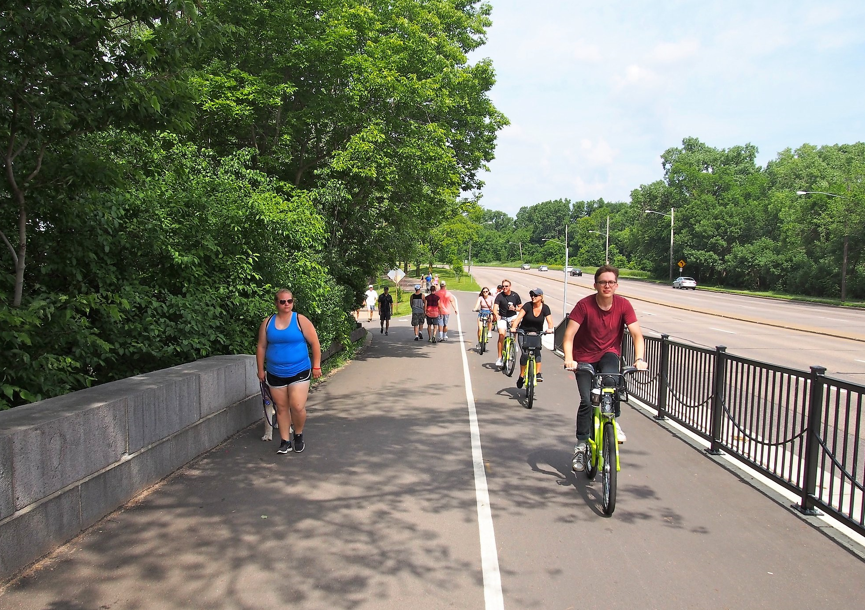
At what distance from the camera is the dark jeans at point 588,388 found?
5703 millimetres

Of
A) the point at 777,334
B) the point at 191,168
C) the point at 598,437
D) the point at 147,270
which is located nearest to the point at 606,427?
the point at 598,437

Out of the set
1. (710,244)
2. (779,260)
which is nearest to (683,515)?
(779,260)

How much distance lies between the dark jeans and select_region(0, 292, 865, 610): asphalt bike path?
51 centimetres

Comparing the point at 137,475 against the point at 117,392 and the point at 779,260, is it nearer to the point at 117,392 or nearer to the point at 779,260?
the point at 117,392

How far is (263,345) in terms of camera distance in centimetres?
665

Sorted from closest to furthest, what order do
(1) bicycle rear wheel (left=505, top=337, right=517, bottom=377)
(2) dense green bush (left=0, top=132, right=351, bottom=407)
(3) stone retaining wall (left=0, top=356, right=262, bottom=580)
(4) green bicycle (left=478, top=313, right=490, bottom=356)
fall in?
(3) stone retaining wall (left=0, top=356, right=262, bottom=580) → (2) dense green bush (left=0, top=132, right=351, bottom=407) → (1) bicycle rear wheel (left=505, top=337, right=517, bottom=377) → (4) green bicycle (left=478, top=313, right=490, bottom=356)

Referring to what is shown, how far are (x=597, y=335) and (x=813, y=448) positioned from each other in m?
1.87

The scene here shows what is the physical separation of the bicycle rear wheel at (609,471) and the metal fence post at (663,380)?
3.94 m

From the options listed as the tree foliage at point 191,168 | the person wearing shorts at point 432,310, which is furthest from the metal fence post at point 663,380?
the person wearing shorts at point 432,310

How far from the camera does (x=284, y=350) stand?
6578 mm

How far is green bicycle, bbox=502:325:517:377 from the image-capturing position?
492 inches

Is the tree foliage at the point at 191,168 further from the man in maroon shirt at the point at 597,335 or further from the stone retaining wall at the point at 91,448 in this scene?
the man in maroon shirt at the point at 597,335

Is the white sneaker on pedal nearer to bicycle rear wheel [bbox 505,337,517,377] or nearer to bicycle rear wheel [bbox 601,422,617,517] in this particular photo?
bicycle rear wheel [bbox 601,422,617,517]

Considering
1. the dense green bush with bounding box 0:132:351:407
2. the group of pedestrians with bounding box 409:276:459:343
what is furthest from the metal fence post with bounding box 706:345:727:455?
the group of pedestrians with bounding box 409:276:459:343
